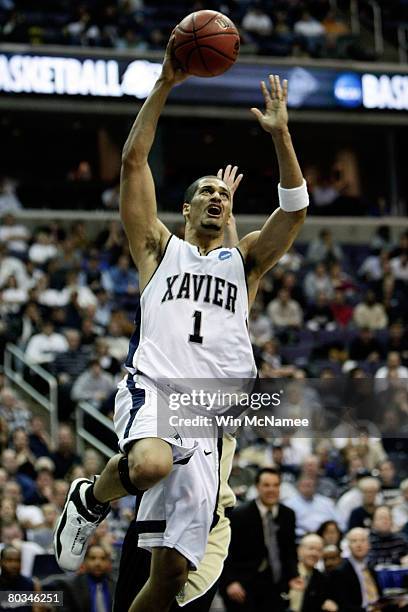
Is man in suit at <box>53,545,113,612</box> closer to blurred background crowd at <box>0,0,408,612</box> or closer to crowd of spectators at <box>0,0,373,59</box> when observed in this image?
blurred background crowd at <box>0,0,408,612</box>

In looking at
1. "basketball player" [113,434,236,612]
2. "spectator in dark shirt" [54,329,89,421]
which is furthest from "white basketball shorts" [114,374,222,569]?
"spectator in dark shirt" [54,329,89,421]

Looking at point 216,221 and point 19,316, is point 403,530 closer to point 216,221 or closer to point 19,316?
point 216,221

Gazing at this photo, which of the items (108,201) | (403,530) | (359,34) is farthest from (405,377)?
(359,34)

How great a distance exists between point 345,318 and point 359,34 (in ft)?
25.5

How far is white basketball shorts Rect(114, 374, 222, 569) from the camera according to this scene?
21.2 ft

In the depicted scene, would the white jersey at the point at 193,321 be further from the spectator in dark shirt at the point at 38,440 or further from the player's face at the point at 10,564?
the spectator in dark shirt at the point at 38,440

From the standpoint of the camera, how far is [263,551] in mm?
9555

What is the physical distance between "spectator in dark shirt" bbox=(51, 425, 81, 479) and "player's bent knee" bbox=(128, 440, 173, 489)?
6635 millimetres

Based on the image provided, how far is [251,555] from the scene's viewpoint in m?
9.55

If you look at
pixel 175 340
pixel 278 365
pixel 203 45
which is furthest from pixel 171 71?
pixel 278 365

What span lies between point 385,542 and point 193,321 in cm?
449

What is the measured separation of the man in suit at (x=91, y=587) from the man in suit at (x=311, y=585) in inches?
54.9

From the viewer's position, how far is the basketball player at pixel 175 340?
6.45 metres

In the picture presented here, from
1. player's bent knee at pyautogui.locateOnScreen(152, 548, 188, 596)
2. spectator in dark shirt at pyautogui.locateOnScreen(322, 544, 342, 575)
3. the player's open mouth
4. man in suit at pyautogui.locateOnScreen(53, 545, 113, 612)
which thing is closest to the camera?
player's bent knee at pyautogui.locateOnScreen(152, 548, 188, 596)
